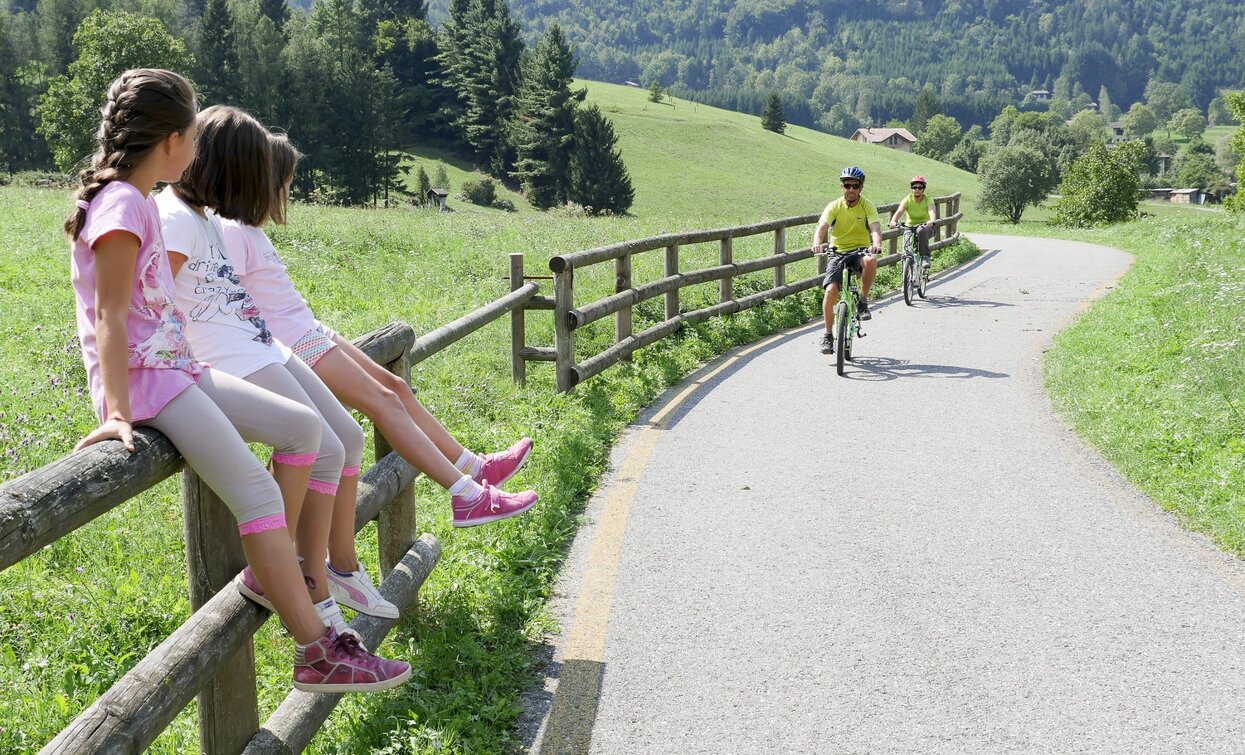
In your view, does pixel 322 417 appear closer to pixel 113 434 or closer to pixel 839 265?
pixel 113 434

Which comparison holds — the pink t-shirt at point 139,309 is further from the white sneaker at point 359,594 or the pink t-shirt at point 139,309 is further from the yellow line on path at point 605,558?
the yellow line on path at point 605,558

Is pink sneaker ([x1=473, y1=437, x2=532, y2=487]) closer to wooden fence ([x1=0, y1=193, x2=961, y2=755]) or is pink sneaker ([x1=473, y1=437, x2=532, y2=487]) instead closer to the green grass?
wooden fence ([x1=0, y1=193, x2=961, y2=755])

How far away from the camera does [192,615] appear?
10.4ft

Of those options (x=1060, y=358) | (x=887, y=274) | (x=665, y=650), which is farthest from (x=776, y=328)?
(x=665, y=650)

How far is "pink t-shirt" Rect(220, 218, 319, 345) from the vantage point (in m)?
4.05

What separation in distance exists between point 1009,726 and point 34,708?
3.62 meters

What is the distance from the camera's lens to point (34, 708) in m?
4.22

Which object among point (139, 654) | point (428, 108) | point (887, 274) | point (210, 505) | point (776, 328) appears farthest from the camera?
point (428, 108)

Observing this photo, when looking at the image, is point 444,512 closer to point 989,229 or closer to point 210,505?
point 210,505

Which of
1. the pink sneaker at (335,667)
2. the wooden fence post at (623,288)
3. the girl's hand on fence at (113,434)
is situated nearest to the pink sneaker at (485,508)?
the pink sneaker at (335,667)

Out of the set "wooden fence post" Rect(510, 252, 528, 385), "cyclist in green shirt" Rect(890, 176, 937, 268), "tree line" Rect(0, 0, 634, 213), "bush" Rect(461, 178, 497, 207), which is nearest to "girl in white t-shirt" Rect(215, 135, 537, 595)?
"wooden fence post" Rect(510, 252, 528, 385)

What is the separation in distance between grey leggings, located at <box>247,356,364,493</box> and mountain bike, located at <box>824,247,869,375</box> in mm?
8081

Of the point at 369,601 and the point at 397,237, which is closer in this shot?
the point at 369,601

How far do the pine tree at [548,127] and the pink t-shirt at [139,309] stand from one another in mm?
70494
